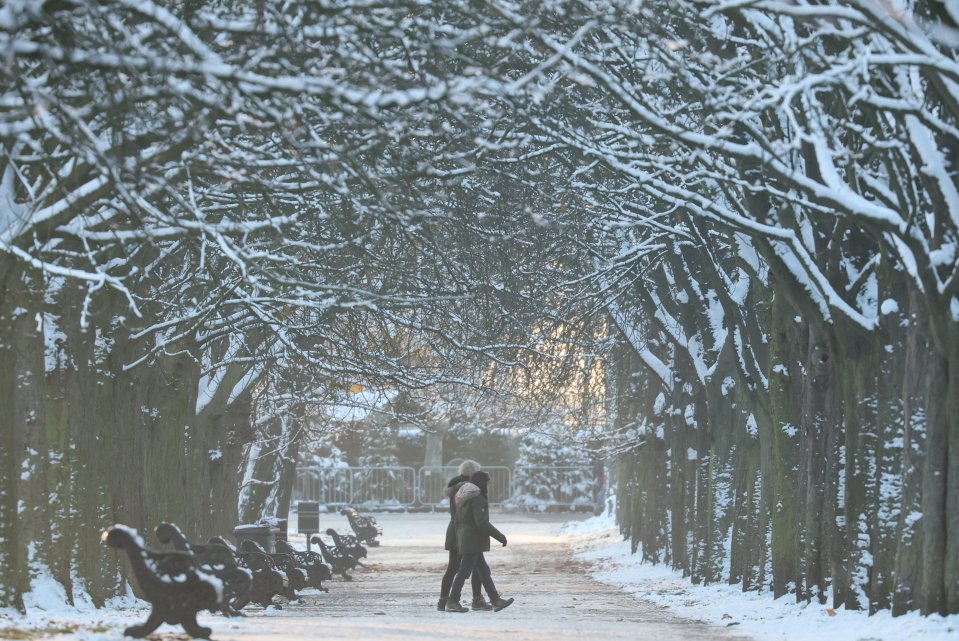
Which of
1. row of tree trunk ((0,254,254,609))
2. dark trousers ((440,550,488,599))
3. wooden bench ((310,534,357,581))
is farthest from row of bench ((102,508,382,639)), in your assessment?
wooden bench ((310,534,357,581))

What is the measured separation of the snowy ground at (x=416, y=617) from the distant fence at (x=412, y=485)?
3224 centimetres

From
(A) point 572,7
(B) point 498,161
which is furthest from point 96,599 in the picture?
(A) point 572,7

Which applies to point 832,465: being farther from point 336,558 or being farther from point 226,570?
point 336,558

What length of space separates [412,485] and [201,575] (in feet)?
173

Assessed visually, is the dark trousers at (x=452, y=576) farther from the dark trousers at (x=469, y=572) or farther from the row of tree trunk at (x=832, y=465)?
the row of tree trunk at (x=832, y=465)

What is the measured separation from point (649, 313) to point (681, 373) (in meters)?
1.97

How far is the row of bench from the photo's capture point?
1198 centimetres

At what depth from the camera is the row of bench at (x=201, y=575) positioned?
11977 mm

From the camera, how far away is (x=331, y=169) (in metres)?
13.1

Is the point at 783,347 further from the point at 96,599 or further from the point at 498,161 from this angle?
the point at 96,599

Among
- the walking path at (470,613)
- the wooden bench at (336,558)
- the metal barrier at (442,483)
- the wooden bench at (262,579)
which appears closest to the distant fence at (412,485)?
the metal barrier at (442,483)

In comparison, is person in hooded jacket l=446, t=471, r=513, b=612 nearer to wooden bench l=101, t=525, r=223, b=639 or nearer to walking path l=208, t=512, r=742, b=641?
walking path l=208, t=512, r=742, b=641

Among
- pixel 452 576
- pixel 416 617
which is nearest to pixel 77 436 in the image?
pixel 416 617

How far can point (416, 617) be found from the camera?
16922 mm
